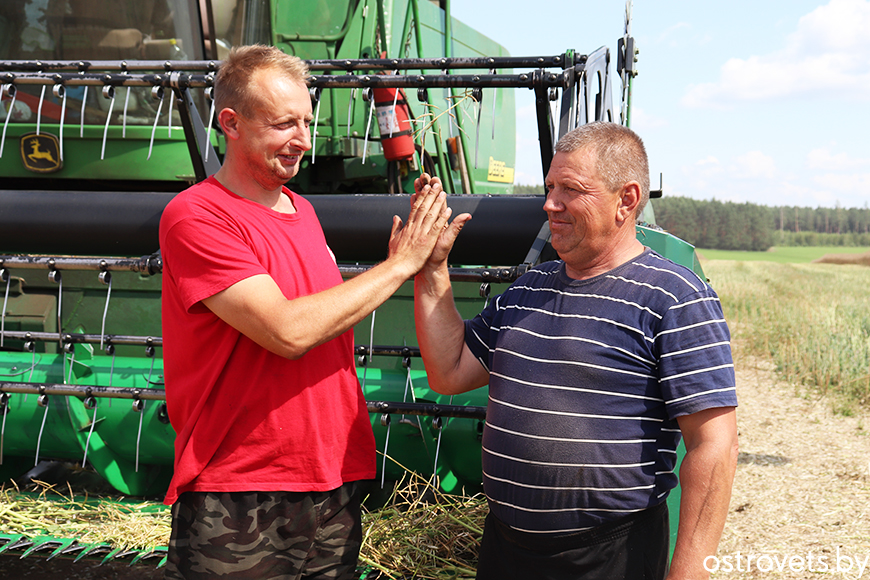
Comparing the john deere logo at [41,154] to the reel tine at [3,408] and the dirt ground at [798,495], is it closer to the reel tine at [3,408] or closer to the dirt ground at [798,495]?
the reel tine at [3,408]

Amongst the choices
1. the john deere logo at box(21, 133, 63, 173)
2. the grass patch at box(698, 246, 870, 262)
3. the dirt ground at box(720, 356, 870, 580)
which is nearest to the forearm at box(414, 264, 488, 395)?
the dirt ground at box(720, 356, 870, 580)

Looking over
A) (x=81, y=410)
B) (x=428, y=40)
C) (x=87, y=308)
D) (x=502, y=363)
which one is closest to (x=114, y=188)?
(x=87, y=308)

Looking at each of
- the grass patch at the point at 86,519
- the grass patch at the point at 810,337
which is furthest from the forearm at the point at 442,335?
the grass patch at the point at 810,337

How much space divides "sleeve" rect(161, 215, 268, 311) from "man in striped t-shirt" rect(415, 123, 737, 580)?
664 millimetres

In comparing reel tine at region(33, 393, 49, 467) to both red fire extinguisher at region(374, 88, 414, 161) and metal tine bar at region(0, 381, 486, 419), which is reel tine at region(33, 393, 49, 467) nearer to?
metal tine bar at region(0, 381, 486, 419)

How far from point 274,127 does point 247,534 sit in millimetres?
953

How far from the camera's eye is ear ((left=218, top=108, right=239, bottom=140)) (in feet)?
5.69

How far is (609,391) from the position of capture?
1.65 m

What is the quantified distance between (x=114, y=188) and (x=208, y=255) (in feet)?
10.1

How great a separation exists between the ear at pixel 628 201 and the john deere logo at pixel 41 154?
3.43 m

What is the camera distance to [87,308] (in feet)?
12.0

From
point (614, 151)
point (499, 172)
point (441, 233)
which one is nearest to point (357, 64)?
point (441, 233)

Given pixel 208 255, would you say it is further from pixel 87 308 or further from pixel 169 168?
pixel 169 168

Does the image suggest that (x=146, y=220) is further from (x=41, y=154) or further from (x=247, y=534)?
(x=247, y=534)
